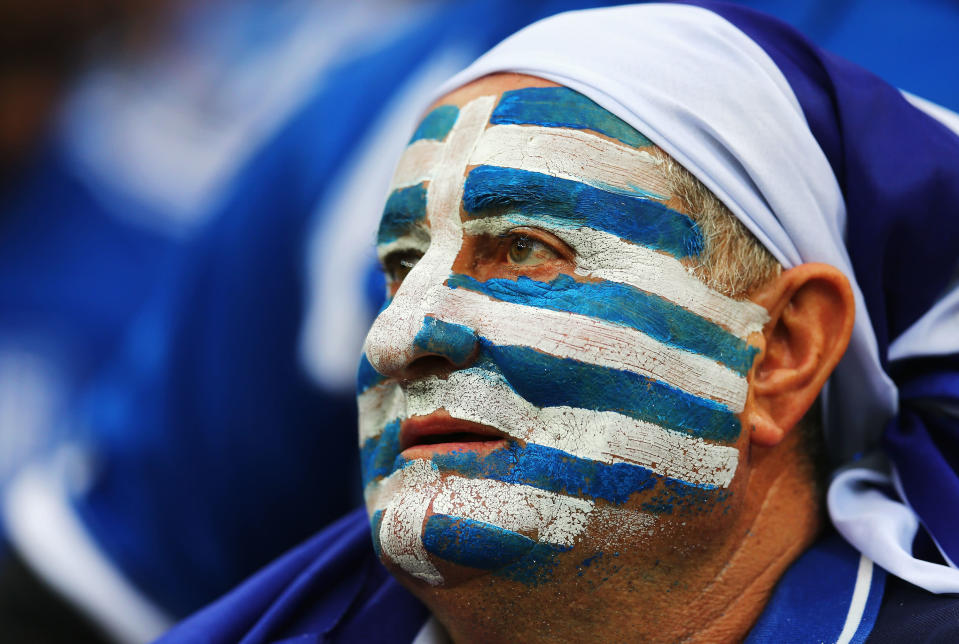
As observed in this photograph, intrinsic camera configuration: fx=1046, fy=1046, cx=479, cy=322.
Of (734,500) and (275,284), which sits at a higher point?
(275,284)

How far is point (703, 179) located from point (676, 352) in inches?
14.8

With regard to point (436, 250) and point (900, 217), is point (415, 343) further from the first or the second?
point (900, 217)

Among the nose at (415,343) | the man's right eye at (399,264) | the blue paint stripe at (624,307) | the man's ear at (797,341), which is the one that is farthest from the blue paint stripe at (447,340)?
the man's ear at (797,341)

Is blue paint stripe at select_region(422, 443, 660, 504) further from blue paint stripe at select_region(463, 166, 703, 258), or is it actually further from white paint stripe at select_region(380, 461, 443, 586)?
blue paint stripe at select_region(463, 166, 703, 258)

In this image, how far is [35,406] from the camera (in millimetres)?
4812

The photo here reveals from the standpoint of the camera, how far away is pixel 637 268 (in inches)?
78.2

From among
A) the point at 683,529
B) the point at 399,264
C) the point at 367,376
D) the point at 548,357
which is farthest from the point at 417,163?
the point at 683,529

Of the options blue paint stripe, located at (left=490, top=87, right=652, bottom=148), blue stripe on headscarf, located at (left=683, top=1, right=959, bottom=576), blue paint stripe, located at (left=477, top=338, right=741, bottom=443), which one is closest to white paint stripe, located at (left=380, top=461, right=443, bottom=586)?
blue paint stripe, located at (left=477, top=338, right=741, bottom=443)

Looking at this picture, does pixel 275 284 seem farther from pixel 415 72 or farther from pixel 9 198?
pixel 9 198

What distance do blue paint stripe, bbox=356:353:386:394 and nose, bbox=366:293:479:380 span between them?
163 mm

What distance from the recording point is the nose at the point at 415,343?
1.94m

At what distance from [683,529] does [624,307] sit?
431 mm

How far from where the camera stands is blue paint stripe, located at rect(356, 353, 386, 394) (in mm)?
2207

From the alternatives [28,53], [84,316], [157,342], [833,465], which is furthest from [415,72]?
[28,53]
